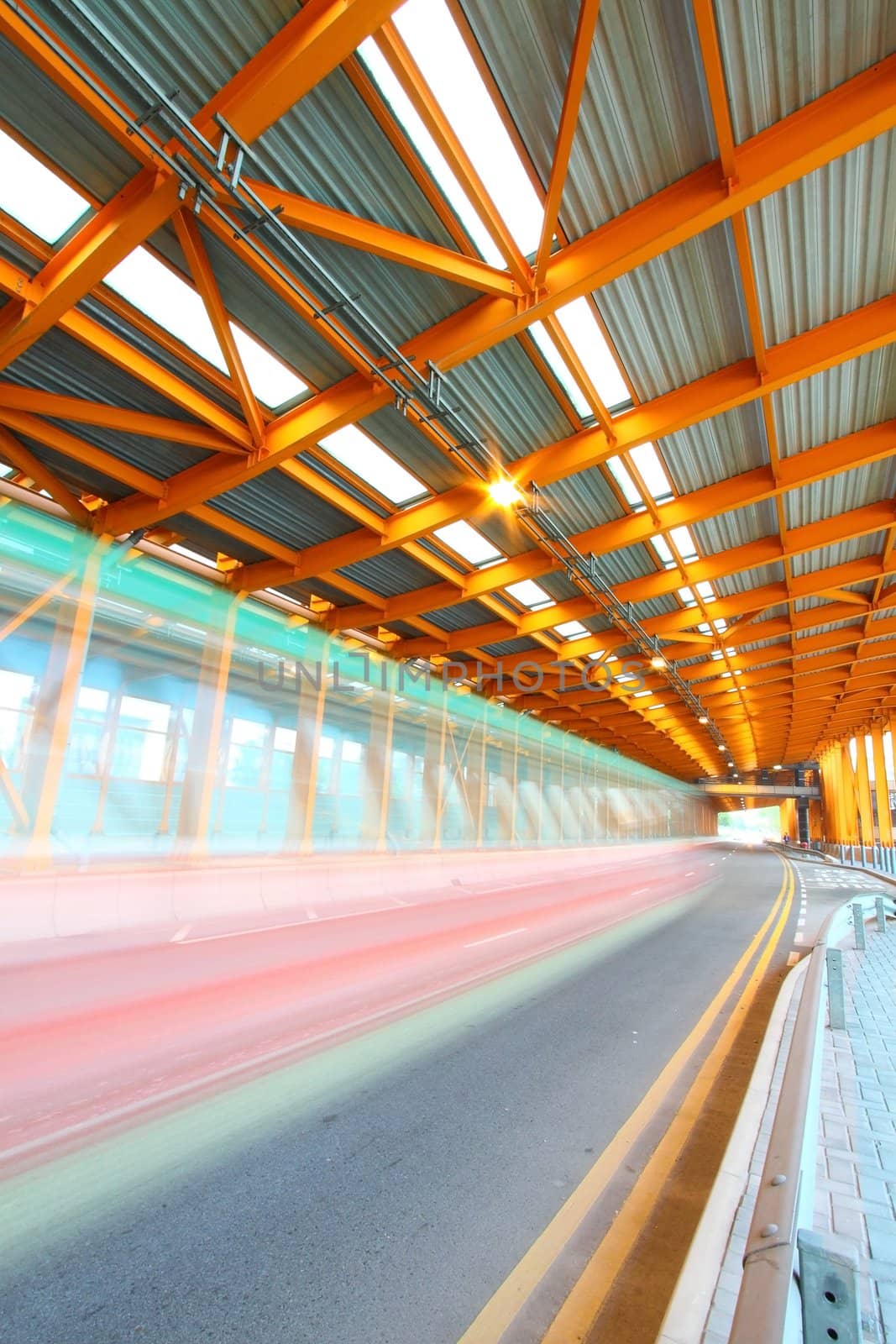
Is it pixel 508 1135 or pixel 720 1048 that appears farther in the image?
pixel 720 1048

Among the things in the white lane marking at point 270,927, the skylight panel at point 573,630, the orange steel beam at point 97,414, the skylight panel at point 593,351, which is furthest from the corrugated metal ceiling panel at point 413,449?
the skylight panel at point 573,630

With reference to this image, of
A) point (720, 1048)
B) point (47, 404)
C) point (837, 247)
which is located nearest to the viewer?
point (720, 1048)

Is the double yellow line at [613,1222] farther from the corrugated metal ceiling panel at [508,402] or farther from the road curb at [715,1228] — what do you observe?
the corrugated metal ceiling panel at [508,402]

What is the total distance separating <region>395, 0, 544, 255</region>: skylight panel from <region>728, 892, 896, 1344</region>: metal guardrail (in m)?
6.68

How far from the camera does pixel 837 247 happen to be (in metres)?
6.01

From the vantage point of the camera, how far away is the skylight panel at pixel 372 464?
8.74 metres

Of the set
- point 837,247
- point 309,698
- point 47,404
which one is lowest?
point 309,698

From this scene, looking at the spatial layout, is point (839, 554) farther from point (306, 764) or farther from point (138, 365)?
point (138, 365)

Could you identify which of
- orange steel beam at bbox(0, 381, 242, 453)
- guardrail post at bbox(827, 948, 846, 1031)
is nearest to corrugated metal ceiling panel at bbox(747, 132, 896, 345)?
guardrail post at bbox(827, 948, 846, 1031)

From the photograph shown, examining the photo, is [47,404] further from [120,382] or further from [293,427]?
[293,427]

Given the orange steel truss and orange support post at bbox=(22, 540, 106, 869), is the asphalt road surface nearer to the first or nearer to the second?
orange support post at bbox=(22, 540, 106, 869)

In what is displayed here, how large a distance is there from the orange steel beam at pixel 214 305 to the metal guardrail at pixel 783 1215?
23.7 ft

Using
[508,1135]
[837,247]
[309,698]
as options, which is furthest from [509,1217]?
[309,698]

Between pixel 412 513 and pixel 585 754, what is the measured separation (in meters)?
24.5
